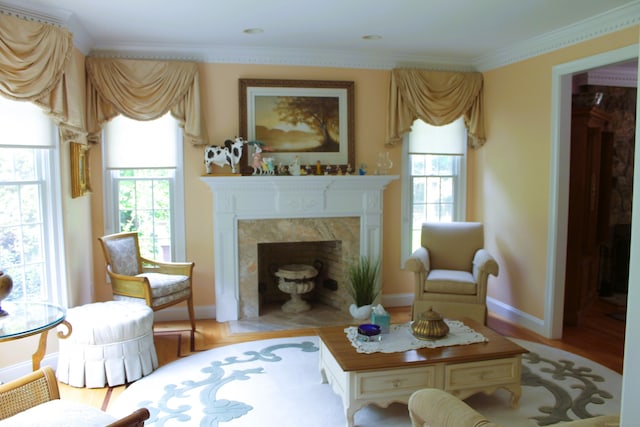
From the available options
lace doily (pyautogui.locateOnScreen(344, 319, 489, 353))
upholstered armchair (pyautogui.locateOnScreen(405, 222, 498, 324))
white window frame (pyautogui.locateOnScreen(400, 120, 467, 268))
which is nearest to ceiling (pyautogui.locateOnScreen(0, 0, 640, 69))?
white window frame (pyautogui.locateOnScreen(400, 120, 467, 268))

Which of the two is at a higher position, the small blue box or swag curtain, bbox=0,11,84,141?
swag curtain, bbox=0,11,84,141

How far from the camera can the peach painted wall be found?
179 inches

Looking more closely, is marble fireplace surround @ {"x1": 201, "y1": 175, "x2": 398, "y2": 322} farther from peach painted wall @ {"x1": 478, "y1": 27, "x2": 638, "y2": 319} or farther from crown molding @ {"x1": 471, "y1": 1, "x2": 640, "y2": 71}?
crown molding @ {"x1": 471, "y1": 1, "x2": 640, "y2": 71}

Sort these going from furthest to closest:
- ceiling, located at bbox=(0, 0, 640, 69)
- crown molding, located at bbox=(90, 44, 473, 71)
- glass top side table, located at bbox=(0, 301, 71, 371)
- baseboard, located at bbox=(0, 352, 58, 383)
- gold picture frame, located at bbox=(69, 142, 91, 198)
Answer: crown molding, located at bbox=(90, 44, 473, 71), gold picture frame, located at bbox=(69, 142, 91, 198), ceiling, located at bbox=(0, 0, 640, 69), baseboard, located at bbox=(0, 352, 58, 383), glass top side table, located at bbox=(0, 301, 71, 371)

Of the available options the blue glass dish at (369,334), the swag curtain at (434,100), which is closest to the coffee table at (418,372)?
the blue glass dish at (369,334)

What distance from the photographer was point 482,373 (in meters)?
3.06

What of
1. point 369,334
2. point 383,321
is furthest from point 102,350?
point 383,321

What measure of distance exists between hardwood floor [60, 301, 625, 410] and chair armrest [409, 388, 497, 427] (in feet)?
8.54

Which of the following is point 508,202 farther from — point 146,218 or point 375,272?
point 146,218

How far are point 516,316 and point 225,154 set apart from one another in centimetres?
329

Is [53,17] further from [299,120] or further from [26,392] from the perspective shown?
[26,392]

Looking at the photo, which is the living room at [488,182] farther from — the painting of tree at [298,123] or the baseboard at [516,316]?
the painting of tree at [298,123]

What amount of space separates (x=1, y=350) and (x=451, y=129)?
4.65 metres

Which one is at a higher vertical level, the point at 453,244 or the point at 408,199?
the point at 408,199
